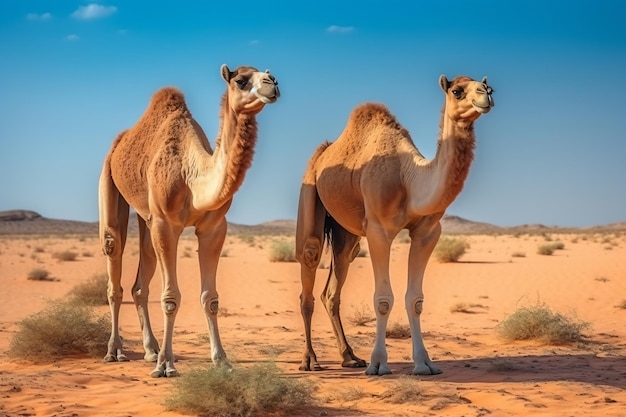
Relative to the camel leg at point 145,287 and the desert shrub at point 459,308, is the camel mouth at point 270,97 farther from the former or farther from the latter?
the desert shrub at point 459,308

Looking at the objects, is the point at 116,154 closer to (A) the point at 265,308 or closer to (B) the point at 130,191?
(B) the point at 130,191

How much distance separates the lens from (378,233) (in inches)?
345

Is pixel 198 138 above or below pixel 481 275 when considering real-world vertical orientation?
above

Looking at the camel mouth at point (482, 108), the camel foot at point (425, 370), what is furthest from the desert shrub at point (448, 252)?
the camel mouth at point (482, 108)

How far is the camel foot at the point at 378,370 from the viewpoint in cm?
862

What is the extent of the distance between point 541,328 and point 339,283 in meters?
3.49

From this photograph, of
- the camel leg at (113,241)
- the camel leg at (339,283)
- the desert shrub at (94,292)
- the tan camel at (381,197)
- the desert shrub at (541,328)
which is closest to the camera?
the tan camel at (381,197)

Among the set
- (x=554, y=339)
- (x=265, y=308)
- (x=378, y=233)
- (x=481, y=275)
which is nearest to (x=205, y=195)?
(x=378, y=233)

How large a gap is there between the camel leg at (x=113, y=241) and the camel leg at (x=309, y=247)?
2408 millimetres


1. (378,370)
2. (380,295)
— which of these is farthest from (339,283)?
(378,370)

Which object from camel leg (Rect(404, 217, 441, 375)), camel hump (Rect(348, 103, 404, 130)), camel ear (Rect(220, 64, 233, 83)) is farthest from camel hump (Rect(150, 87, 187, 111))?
camel leg (Rect(404, 217, 441, 375))

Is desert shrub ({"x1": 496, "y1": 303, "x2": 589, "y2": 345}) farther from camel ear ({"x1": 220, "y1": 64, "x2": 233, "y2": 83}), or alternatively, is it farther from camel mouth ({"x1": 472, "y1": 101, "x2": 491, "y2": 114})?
camel ear ({"x1": 220, "y1": 64, "x2": 233, "y2": 83})

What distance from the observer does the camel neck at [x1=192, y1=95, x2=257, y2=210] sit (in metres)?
7.92

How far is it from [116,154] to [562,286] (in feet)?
46.6
